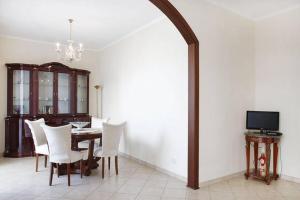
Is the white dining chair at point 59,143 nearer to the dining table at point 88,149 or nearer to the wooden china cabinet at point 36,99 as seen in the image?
the dining table at point 88,149

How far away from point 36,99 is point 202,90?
3939 millimetres

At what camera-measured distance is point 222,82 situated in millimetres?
3697

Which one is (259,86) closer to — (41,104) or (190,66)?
(190,66)

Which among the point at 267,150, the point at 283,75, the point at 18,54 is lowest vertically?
the point at 267,150

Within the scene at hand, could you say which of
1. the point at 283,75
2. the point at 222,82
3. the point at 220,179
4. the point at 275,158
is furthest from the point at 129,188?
the point at 283,75

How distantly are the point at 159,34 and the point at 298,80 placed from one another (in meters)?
2.42

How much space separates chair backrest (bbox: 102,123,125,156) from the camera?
377 centimetres

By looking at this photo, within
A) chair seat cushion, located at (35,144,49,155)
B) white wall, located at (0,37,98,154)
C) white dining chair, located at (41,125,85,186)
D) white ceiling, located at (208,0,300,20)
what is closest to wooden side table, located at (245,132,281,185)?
white ceiling, located at (208,0,300,20)

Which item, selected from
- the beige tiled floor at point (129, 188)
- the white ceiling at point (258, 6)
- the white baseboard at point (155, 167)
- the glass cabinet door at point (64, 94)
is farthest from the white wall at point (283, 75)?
the glass cabinet door at point (64, 94)

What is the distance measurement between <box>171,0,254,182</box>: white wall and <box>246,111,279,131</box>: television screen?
0.53 feet

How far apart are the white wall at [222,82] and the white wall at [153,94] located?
332 mm

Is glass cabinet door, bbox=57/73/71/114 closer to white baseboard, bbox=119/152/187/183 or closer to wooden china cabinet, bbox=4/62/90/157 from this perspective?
wooden china cabinet, bbox=4/62/90/157

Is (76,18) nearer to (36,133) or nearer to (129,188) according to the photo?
(36,133)

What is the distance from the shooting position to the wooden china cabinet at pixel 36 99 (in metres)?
5.14
